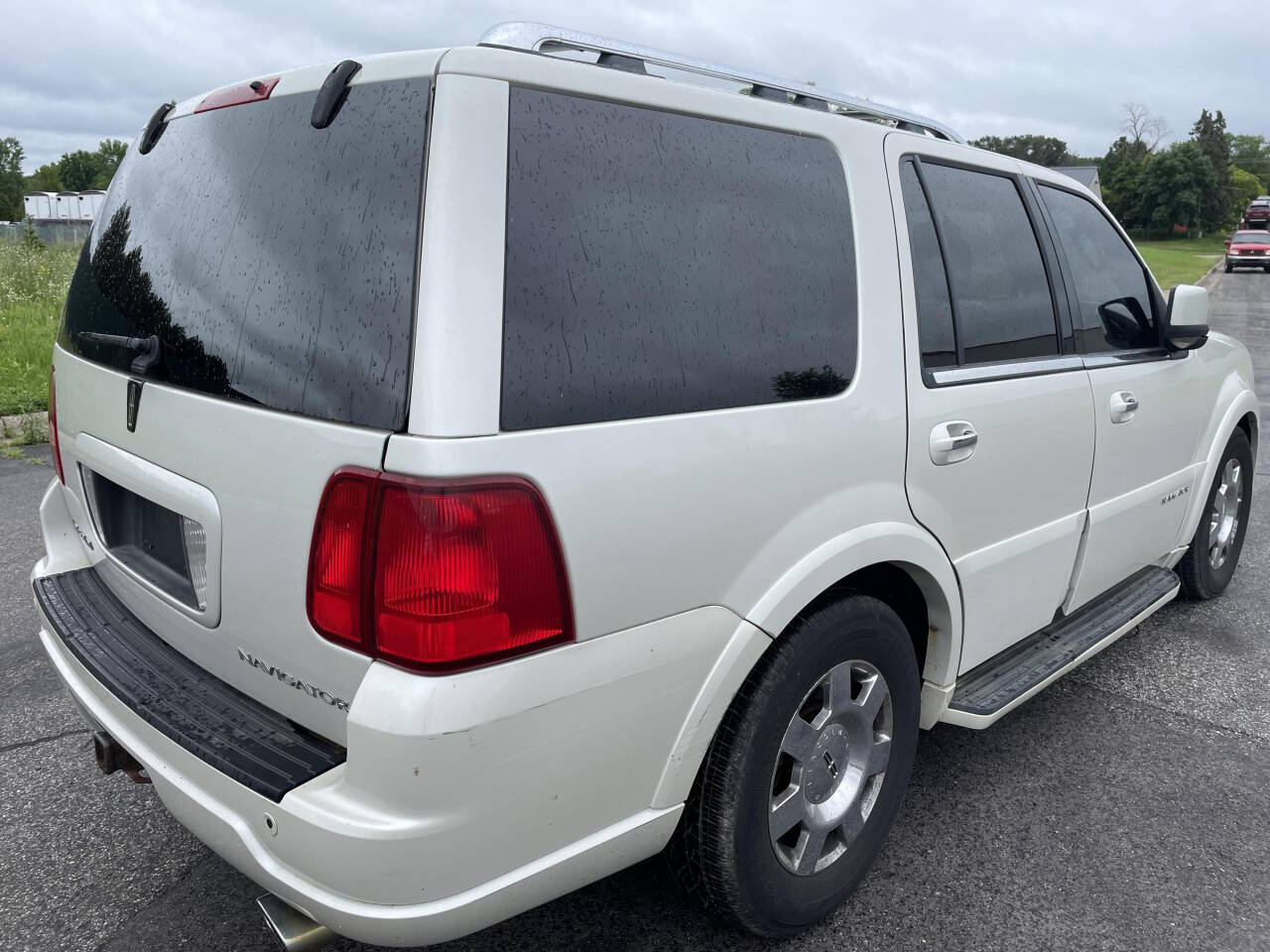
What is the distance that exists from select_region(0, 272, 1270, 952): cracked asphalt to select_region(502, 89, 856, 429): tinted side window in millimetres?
1359

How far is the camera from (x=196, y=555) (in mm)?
2020

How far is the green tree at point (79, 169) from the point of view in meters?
105

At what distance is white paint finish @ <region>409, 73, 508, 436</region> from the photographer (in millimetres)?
1595

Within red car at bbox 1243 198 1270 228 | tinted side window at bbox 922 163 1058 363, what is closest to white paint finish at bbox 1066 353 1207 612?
tinted side window at bbox 922 163 1058 363

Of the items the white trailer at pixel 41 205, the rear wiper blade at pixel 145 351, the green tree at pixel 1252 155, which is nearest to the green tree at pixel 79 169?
the white trailer at pixel 41 205

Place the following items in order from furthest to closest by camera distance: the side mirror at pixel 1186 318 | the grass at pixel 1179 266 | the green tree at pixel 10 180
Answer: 1. the green tree at pixel 10 180
2. the grass at pixel 1179 266
3. the side mirror at pixel 1186 318

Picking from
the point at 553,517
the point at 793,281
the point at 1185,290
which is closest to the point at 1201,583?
the point at 1185,290

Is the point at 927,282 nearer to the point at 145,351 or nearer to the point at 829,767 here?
the point at 829,767

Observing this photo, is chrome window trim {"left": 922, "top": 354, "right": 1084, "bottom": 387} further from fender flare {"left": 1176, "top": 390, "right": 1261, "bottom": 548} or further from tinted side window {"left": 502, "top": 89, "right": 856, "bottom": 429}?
fender flare {"left": 1176, "top": 390, "right": 1261, "bottom": 548}

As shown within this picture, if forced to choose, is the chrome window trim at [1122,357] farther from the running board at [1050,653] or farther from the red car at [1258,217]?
the red car at [1258,217]

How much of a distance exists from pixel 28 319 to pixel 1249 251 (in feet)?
142

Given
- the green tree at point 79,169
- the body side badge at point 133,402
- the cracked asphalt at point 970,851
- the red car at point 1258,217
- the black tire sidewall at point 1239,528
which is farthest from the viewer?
the green tree at point 79,169

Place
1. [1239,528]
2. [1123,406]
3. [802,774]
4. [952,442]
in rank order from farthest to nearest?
[1239,528], [1123,406], [952,442], [802,774]

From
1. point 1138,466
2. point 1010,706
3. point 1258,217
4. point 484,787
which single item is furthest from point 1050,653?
point 1258,217
